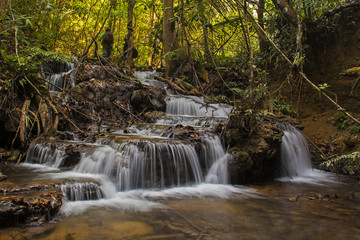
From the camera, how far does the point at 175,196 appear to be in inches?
176

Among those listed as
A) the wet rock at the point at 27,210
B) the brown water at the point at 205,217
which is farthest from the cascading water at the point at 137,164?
the wet rock at the point at 27,210

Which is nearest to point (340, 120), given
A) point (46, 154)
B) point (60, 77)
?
point (46, 154)

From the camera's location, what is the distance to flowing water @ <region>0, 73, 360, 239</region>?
3.04m

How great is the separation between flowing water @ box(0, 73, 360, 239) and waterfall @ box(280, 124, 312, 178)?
0.03m

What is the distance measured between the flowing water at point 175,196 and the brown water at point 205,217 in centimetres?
1

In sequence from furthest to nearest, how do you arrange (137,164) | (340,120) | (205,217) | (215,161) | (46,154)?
(340,120) < (215,161) < (46,154) < (137,164) < (205,217)

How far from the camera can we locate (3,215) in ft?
8.96

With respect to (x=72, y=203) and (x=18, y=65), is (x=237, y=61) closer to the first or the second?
(x=18, y=65)

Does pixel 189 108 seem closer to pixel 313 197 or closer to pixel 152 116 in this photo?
pixel 152 116

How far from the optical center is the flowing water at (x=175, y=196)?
304 centimetres

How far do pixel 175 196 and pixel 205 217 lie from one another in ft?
3.46

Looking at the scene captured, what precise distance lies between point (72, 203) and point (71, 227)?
2.51 ft

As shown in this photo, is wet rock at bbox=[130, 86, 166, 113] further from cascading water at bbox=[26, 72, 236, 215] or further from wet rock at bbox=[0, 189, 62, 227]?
wet rock at bbox=[0, 189, 62, 227]

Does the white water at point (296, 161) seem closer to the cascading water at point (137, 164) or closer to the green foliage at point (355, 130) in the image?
the green foliage at point (355, 130)
